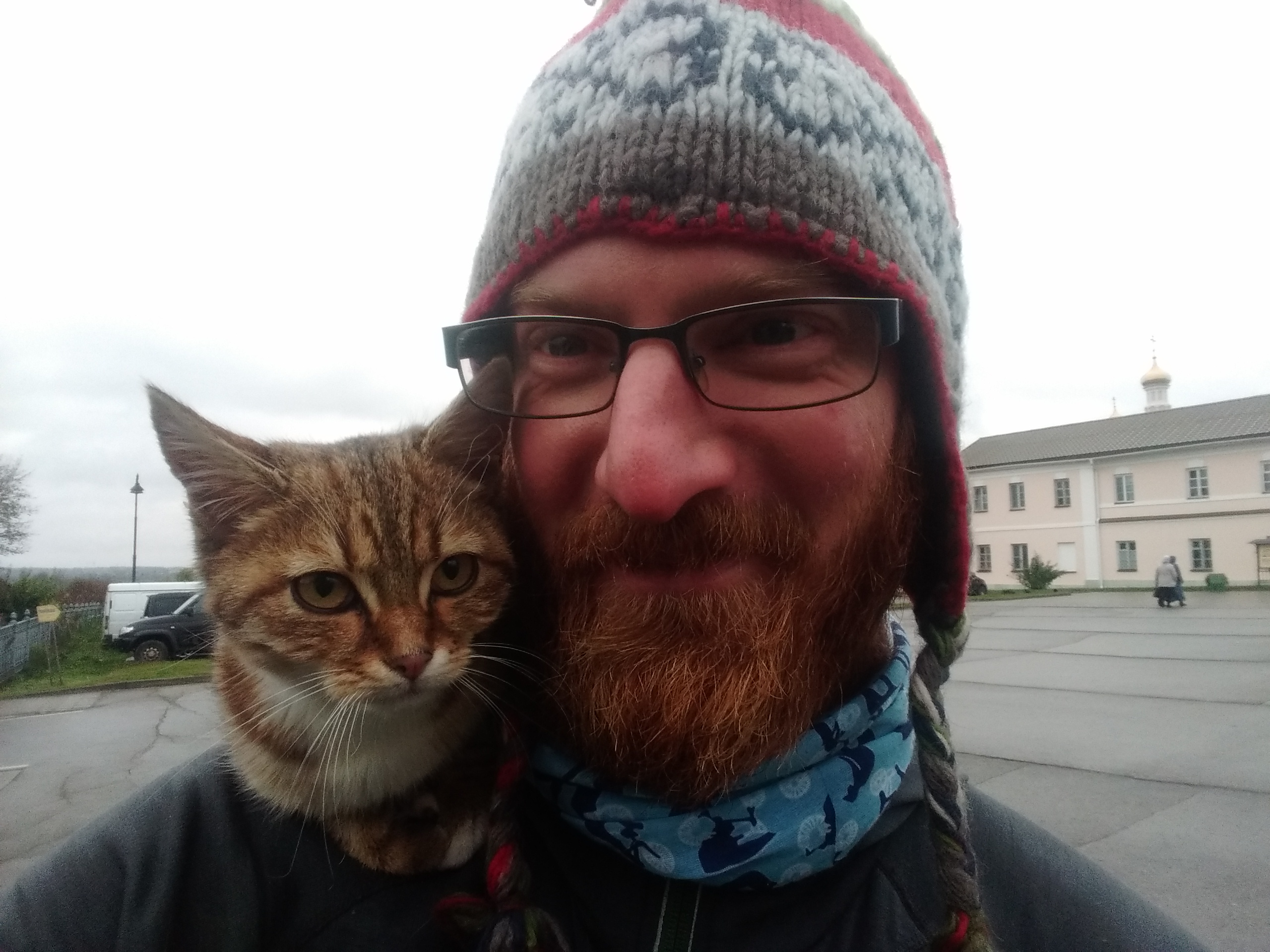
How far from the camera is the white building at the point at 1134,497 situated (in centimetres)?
2952

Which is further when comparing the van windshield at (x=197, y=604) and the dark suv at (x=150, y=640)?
the dark suv at (x=150, y=640)

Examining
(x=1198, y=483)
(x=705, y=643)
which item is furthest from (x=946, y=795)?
(x=1198, y=483)

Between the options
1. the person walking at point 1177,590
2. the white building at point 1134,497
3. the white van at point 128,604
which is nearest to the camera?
the white van at point 128,604

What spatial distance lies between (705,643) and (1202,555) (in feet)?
122

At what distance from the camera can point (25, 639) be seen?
12422 mm

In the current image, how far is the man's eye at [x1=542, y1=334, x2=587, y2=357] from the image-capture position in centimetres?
126

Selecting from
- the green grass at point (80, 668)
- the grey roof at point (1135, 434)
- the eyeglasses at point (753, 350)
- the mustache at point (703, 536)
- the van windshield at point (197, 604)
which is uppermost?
the grey roof at point (1135, 434)

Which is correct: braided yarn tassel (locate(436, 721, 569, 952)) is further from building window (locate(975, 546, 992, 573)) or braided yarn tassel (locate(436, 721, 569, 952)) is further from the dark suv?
building window (locate(975, 546, 992, 573))

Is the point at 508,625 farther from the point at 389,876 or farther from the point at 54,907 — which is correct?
the point at 54,907

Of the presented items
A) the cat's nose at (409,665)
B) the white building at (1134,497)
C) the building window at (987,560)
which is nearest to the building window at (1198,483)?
the white building at (1134,497)

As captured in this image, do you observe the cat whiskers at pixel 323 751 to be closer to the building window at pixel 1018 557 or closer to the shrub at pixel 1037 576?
the shrub at pixel 1037 576

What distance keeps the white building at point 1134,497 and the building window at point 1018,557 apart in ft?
0.16

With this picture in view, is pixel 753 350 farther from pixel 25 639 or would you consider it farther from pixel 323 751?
pixel 25 639

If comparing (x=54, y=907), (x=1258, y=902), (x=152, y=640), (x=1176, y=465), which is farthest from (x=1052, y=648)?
(x=1176, y=465)
